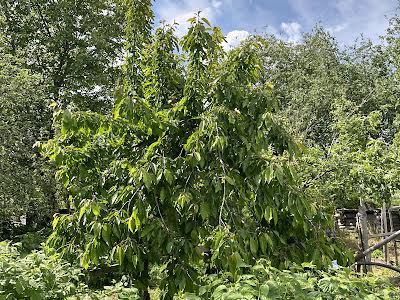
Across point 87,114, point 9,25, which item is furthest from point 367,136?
point 9,25

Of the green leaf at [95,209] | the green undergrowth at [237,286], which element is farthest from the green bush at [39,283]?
the green leaf at [95,209]

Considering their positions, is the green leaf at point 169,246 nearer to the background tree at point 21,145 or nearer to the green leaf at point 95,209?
the green leaf at point 95,209

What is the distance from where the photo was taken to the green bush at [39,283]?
196cm

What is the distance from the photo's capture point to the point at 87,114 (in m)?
2.92

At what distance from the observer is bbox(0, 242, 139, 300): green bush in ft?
6.43

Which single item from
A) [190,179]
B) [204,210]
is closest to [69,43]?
[190,179]

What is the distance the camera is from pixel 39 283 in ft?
6.70

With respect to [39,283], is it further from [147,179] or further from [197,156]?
[197,156]

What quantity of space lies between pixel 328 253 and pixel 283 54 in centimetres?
1513

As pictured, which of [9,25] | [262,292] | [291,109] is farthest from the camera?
[291,109]

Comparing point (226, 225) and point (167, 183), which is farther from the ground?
point (167, 183)

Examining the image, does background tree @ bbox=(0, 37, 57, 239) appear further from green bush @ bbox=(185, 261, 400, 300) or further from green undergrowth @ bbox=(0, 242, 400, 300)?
green bush @ bbox=(185, 261, 400, 300)

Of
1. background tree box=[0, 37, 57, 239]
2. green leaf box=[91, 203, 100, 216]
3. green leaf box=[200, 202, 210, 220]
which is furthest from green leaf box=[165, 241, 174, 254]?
background tree box=[0, 37, 57, 239]

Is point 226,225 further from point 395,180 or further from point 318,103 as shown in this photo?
point 318,103
